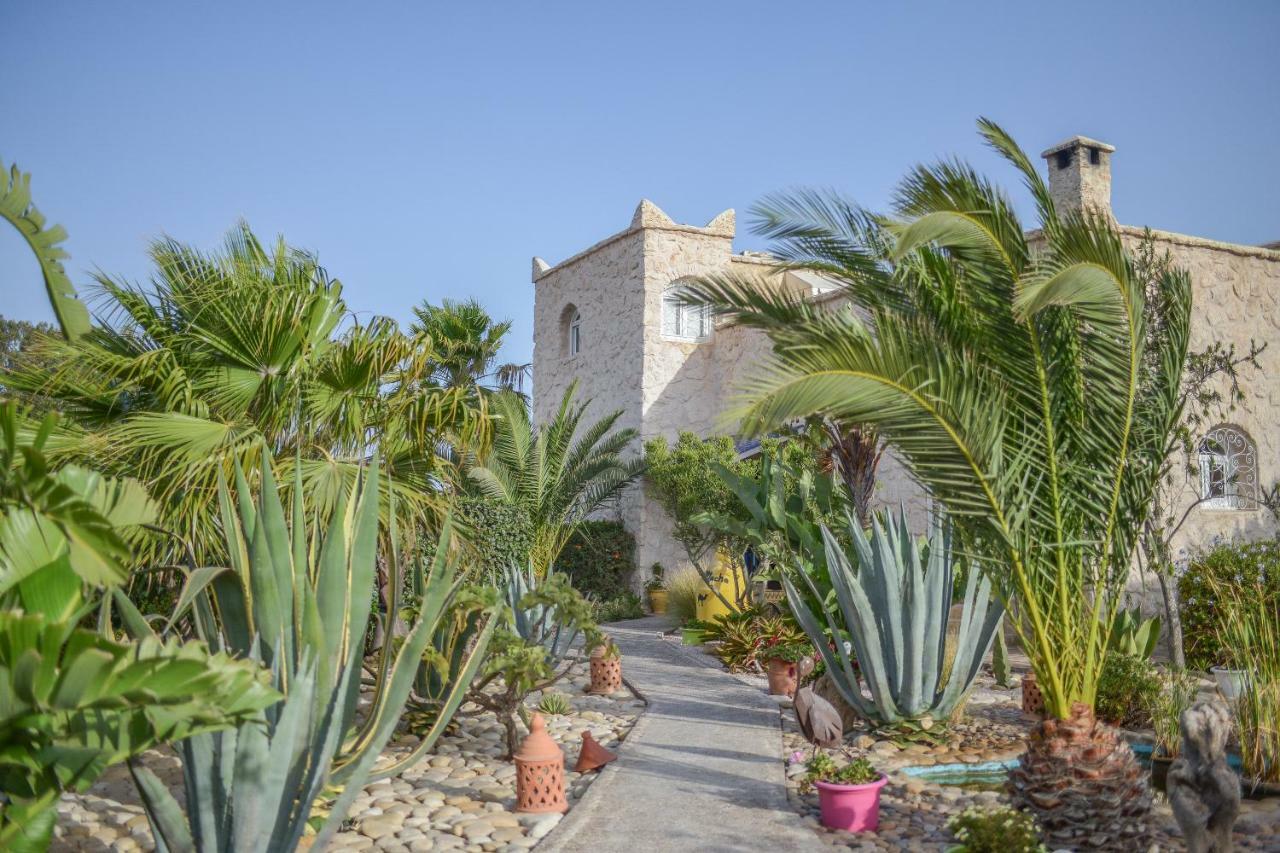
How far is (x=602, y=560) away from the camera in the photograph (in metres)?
17.8

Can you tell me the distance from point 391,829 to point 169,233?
506 cm

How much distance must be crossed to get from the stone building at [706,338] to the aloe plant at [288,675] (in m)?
7.54

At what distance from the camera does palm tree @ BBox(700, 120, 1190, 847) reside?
5.18 metres

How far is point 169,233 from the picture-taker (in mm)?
8023

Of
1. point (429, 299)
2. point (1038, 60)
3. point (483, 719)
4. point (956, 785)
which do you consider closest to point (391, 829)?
point (483, 719)

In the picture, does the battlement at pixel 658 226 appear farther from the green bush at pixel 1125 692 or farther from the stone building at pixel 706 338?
the green bush at pixel 1125 692

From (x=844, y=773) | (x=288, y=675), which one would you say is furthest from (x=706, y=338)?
(x=288, y=675)

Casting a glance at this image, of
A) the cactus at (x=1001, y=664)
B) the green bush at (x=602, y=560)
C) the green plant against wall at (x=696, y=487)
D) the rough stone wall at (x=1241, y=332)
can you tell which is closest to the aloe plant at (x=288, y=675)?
the cactus at (x=1001, y=664)

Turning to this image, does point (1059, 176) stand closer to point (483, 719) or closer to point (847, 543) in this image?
point (847, 543)

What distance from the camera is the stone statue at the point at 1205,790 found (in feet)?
15.8

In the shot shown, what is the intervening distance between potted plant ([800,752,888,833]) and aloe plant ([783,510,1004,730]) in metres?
1.61

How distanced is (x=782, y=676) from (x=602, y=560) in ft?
27.7

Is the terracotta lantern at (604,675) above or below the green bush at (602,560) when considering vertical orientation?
below

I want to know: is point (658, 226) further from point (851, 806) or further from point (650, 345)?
point (851, 806)
